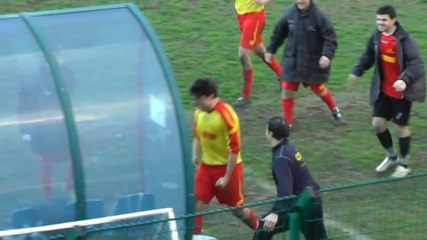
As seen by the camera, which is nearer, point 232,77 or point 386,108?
point 386,108

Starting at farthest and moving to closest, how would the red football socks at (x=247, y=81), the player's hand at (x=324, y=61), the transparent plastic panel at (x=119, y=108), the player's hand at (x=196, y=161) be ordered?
the red football socks at (x=247, y=81)
the player's hand at (x=324, y=61)
the player's hand at (x=196, y=161)
the transparent plastic panel at (x=119, y=108)

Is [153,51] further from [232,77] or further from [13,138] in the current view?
[232,77]

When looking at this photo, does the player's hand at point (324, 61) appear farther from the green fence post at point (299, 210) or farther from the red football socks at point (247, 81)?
the green fence post at point (299, 210)

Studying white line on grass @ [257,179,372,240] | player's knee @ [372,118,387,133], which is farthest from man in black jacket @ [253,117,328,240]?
player's knee @ [372,118,387,133]

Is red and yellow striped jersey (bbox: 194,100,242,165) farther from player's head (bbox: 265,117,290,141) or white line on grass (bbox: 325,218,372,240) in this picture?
white line on grass (bbox: 325,218,372,240)

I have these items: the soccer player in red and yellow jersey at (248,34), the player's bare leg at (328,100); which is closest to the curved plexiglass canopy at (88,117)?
the player's bare leg at (328,100)

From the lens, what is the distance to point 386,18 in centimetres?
1160

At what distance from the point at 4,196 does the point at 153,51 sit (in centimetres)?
176

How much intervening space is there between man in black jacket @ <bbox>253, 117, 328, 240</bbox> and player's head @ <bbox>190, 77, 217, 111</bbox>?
2.32ft

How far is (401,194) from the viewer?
902cm

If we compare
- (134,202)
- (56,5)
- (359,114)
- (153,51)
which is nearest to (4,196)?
(134,202)

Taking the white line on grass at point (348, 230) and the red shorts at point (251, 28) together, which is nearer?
the white line on grass at point (348, 230)

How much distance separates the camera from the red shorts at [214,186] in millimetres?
10430

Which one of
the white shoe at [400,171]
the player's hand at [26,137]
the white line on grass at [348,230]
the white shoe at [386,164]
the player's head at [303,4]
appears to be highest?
the player's head at [303,4]
